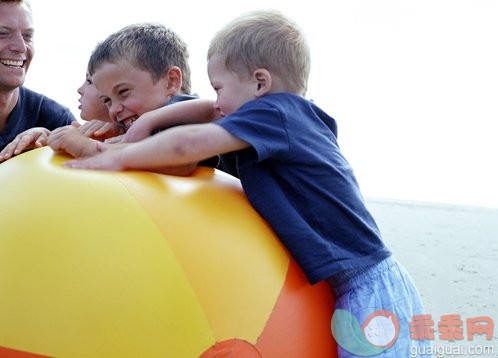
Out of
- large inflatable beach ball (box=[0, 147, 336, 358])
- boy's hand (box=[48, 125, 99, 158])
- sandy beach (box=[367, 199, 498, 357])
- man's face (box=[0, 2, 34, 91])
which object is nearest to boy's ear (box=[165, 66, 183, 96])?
boy's hand (box=[48, 125, 99, 158])

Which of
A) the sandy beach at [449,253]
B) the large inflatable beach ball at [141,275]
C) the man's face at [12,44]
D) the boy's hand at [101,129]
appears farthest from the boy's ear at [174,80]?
the sandy beach at [449,253]

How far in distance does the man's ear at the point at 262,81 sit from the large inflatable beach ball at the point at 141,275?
250mm

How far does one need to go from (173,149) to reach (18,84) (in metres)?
1.39

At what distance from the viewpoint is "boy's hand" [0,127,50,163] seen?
1837 mm

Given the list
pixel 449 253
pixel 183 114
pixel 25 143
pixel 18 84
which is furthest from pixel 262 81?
pixel 449 253

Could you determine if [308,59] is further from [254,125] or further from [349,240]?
[349,240]

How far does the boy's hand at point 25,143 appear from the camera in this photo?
184 cm

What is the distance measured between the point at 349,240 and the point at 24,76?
64.6 inches

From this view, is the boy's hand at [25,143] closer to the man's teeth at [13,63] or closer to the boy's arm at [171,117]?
the boy's arm at [171,117]

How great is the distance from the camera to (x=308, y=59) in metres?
1.62

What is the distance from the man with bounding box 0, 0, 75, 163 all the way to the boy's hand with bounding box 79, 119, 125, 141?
71cm

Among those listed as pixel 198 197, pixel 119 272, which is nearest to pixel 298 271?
pixel 198 197

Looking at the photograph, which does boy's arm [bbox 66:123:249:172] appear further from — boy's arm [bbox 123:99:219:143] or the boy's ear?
the boy's ear

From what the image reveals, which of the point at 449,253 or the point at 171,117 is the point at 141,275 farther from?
the point at 449,253
